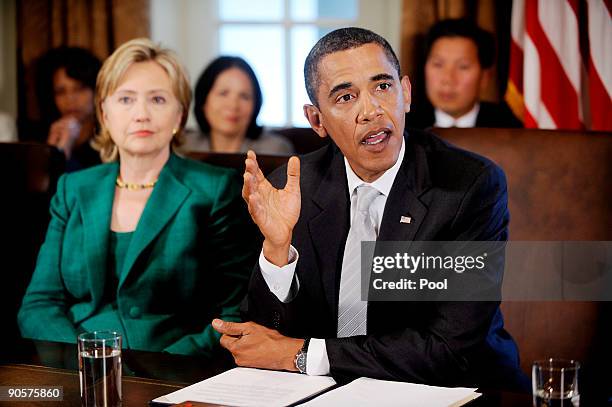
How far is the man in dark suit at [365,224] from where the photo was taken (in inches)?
68.1

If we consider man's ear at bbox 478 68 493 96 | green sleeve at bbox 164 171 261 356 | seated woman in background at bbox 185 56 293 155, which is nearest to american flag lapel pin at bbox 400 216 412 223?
green sleeve at bbox 164 171 261 356

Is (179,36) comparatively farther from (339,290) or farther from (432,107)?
(339,290)

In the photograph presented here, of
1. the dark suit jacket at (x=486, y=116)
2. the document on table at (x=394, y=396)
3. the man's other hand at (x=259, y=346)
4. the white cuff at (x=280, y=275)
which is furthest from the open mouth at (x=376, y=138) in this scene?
the dark suit jacket at (x=486, y=116)

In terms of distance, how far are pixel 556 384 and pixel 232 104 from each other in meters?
2.85

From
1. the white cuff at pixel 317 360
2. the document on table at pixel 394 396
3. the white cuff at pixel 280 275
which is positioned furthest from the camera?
the white cuff at pixel 280 275

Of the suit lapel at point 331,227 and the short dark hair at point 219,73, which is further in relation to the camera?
the short dark hair at point 219,73

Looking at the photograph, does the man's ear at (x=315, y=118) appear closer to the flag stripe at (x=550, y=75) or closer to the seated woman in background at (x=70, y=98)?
the flag stripe at (x=550, y=75)

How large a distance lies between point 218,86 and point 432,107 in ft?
2.99

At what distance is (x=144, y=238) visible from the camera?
7.77ft

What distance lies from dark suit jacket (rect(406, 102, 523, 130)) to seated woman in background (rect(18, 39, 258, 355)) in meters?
1.70

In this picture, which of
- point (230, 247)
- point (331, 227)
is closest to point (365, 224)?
point (331, 227)

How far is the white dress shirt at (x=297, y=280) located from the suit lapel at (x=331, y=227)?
20mm

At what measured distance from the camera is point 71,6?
4.68m

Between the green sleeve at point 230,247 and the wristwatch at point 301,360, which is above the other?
the green sleeve at point 230,247
